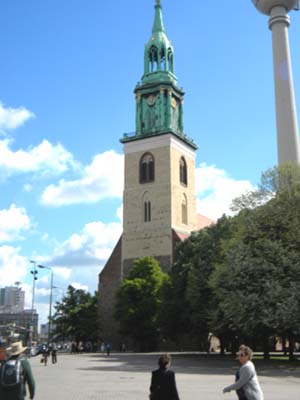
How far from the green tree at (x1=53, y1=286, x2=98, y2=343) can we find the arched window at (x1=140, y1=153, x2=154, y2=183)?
16127 mm

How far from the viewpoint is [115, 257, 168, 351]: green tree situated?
52250 mm

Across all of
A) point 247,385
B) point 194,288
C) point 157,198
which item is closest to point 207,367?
point 194,288

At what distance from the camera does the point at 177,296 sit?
140 ft

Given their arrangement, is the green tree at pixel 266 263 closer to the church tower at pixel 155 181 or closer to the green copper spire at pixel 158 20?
the church tower at pixel 155 181

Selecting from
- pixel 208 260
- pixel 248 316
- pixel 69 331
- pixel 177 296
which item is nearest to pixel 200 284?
pixel 208 260

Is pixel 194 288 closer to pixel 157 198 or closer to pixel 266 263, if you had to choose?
pixel 266 263

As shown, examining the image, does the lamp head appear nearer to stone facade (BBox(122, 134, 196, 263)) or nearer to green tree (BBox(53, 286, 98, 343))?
stone facade (BBox(122, 134, 196, 263))

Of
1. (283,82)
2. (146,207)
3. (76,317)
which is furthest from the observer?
(146,207)

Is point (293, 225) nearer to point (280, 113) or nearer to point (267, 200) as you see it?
point (267, 200)

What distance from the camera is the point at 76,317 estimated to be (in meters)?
59.7

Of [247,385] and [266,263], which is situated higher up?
[266,263]

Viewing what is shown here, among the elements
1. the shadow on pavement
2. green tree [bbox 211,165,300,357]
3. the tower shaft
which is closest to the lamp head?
the tower shaft

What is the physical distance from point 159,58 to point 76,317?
3530 centimetres

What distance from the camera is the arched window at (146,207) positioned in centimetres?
6381
